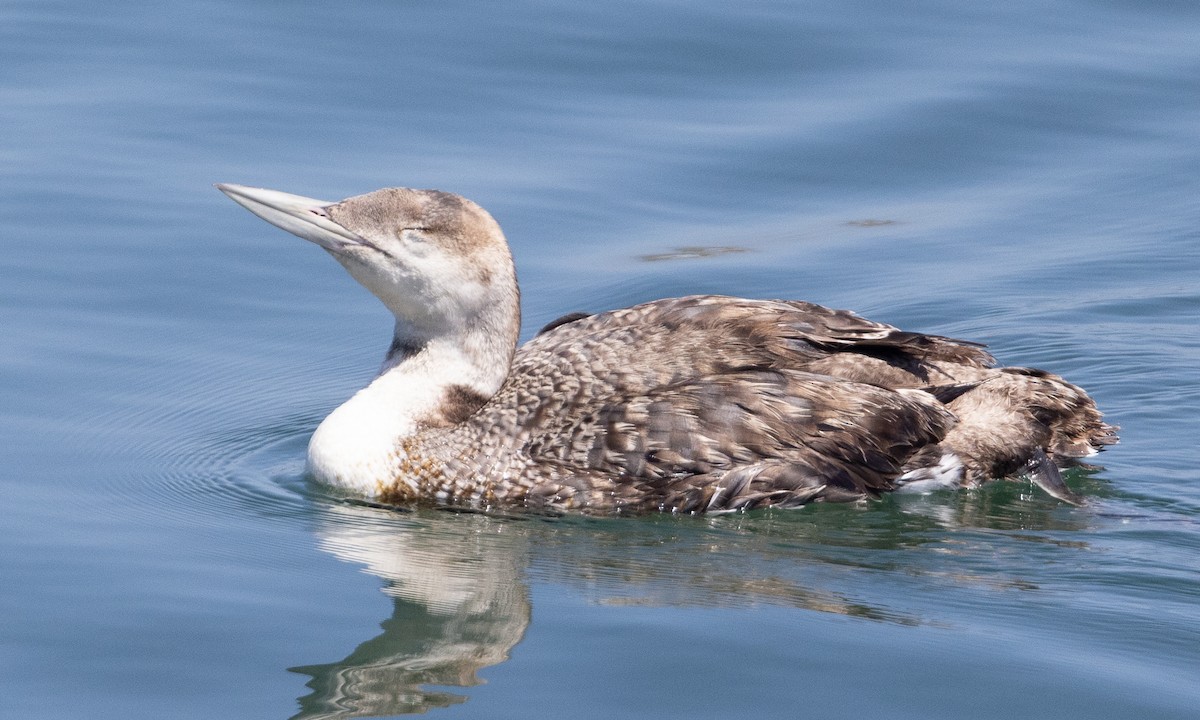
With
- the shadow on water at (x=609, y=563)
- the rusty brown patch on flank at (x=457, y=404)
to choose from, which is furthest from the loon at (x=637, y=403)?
the shadow on water at (x=609, y=563)

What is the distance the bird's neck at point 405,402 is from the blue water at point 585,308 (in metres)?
0.21

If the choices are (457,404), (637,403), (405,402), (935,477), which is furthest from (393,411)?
(935,477)

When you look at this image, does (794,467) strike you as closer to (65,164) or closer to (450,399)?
(450,399)

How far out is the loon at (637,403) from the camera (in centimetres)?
726

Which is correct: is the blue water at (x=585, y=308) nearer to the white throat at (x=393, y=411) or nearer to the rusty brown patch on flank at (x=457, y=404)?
the white throat at (x=393, y=411)

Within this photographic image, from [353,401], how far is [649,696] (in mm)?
2595

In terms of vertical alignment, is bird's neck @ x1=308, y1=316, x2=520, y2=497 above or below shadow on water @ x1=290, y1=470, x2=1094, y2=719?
above

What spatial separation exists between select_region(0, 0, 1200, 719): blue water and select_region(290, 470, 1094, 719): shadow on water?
0.07 feet

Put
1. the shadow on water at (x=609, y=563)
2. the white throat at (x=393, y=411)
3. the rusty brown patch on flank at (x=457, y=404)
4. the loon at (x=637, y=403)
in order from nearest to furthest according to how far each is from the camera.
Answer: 1. the shadow on water at (x=609, y=563)
2. the loon at (x=637, y=403)
3. the white throat at (x=393, y=411)
4. the rusty brown patch on flank at (x=457, y=404)

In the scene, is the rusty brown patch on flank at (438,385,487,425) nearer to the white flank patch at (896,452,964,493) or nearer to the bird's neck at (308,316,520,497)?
the bird's neck at (308,316,520,497)

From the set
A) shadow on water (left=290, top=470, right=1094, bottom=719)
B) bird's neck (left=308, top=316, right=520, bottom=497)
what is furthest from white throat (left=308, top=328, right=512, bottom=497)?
shadow on water (left=290, top=470, right=1094, bottom=719)

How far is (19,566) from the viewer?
254 inches

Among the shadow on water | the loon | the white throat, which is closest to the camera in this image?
the shadow on water

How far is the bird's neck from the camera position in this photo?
7430mm
